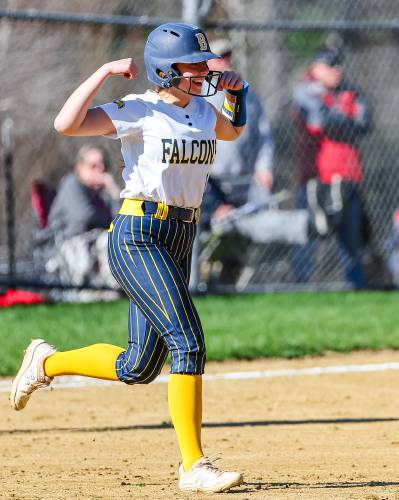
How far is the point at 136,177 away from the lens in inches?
182

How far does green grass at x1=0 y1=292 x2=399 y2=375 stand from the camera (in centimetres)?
862

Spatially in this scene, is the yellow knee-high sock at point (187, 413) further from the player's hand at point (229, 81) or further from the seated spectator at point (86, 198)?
the seated spectator at point (86, 198)

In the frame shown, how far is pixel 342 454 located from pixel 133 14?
26.0 ft

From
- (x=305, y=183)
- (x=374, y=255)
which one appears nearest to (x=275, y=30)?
(x=305, y=183)

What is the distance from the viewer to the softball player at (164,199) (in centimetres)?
446

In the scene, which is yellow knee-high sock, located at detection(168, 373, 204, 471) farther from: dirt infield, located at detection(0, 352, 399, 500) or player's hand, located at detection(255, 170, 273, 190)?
player's hand, located at detection(255, 170, 273, 190)

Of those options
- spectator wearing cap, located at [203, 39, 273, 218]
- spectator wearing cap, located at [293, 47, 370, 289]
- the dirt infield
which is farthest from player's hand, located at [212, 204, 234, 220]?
the dirt infield

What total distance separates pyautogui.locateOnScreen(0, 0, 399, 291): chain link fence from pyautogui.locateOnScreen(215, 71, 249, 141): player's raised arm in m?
5.54

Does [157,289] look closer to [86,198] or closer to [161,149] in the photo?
[161,149]

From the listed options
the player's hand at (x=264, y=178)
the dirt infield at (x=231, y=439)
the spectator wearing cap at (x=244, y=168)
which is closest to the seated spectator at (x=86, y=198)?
the spectator wearing cap at (x=244, y=168)

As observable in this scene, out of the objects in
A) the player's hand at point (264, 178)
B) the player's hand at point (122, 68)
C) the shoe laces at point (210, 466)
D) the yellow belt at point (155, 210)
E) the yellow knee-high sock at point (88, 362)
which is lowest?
the player's hand at point (264, 178)

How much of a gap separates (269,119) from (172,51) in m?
6.72

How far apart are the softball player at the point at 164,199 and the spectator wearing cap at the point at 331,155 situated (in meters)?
6.38

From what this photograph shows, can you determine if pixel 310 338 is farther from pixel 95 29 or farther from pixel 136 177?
pixel 136 177
